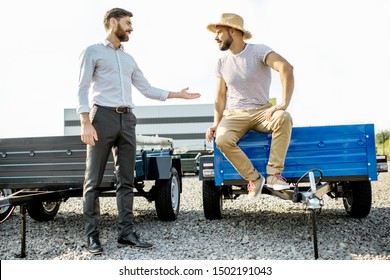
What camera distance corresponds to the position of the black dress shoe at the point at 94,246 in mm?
3529

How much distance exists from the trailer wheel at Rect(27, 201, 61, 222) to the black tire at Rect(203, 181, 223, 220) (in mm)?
1779

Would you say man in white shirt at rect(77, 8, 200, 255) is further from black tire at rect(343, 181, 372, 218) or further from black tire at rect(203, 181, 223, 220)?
black tire at rect(343, 181, 372, 218)

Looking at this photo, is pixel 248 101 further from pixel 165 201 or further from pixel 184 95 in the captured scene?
pixel 165 201

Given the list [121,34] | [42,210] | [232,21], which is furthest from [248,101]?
[42,210]

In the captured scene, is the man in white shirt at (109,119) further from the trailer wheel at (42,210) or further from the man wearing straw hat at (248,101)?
the trailer wheel at (42,210)

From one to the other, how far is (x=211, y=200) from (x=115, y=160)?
4.90 ft

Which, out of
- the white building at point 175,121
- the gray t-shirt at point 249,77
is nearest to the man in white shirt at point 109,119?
the gray t-shirt at point 249,77

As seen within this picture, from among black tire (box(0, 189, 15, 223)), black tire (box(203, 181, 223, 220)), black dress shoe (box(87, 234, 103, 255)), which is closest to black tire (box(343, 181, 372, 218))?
black tire (box(203, 181, 223, 220))

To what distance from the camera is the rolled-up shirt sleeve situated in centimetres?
348

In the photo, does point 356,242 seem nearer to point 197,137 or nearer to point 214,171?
point 214,171

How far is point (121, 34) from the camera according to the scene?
A: 3.64m

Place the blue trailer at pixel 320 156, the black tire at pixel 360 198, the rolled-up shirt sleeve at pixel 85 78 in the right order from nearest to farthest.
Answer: the rolled-up shirt sleeve at pixel 85 78, the blue trailer at pixel 320 156, the black tire at pixel 360 198

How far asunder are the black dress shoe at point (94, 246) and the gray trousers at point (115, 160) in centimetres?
4

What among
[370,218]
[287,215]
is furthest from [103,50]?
[370,218]
